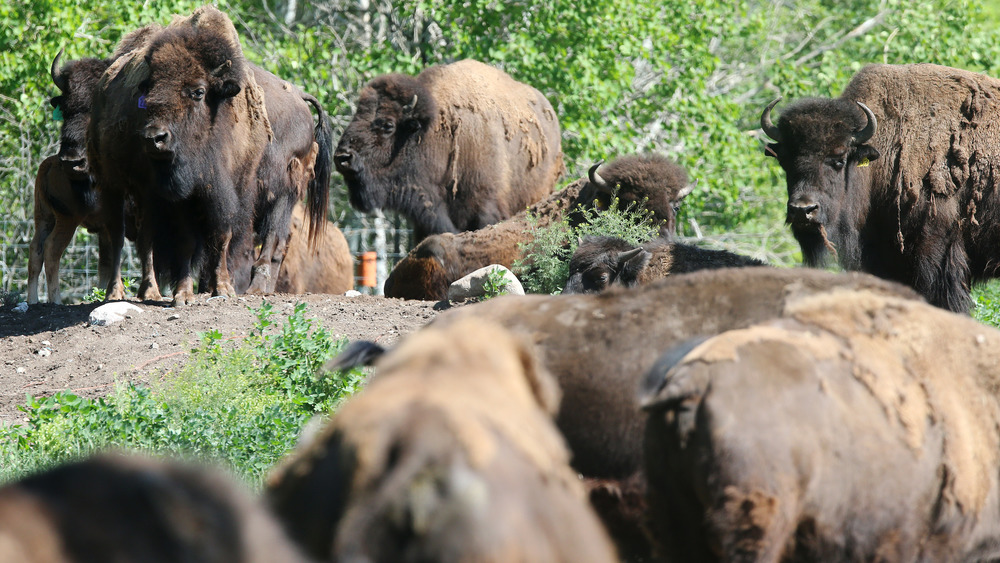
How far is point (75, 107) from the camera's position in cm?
1005

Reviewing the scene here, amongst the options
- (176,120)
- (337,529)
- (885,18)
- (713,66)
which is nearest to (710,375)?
(337,529)

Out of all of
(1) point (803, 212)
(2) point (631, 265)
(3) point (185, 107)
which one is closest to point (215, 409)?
(2) point (631, 265)

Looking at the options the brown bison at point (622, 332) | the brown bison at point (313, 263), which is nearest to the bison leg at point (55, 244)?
the brown bison at point (313, 263)

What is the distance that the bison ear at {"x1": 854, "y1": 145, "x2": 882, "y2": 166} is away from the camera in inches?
302

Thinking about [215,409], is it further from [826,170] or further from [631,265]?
[826,170]

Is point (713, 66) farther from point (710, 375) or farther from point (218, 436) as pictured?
point (710, 375)

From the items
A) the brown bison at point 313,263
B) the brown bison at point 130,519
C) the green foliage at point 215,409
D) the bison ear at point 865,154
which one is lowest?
the brown bison at point 313,263

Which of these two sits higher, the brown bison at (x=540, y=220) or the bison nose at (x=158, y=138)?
the bison nose at (x=158, y=138)

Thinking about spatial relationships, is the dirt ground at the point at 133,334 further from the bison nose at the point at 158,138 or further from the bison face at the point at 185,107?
the bison nose at the point at 158,138

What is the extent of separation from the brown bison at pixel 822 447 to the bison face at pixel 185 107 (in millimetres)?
6372

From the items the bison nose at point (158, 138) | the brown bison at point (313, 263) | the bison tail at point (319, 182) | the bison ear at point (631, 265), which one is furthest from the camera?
the brown bison at point (313, 263)

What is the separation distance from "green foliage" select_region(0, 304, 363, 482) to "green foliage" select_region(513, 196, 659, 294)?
2.13m

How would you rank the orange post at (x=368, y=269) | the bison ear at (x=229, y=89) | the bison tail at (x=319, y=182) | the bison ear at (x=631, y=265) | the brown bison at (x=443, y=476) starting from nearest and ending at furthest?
the brown bison at (x=443, y=476) < the bison ear at (x=631, y=265) < the bison ear at (x=229, y=89) < the bison tail at (x=319, y=182) < the orange post at (x=368, y=269)

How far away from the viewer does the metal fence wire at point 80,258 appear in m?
16.4
